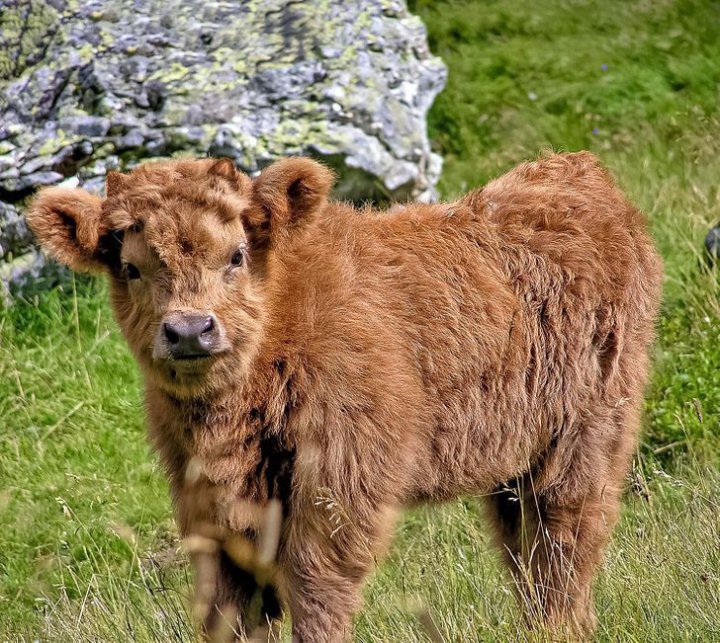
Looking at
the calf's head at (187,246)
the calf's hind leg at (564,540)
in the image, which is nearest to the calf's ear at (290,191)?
the calf's head at (187,246)

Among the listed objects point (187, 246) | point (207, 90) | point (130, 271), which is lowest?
point (207, 90)

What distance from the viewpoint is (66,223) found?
545 centimetres

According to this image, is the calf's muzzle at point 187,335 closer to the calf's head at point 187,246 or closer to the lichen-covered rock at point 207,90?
the calf's head at point 187,246

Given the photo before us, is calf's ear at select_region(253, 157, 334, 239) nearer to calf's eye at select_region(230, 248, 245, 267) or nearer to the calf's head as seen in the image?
the calf's head

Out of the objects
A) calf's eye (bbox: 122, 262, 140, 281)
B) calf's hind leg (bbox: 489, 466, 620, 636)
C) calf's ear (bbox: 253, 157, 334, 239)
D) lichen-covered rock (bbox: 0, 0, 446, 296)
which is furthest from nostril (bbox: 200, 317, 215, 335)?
lichen-covered rock (bbox: 0, 0, 446, 296)

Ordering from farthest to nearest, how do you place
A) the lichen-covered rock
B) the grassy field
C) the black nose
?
1. the lichen-covered rock
2. the grassy field
3. the black nose

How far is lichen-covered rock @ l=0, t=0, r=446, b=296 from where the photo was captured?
8.66 m

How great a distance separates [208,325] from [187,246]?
0.40 meters

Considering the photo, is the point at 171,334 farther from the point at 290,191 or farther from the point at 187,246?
the point at 290,191

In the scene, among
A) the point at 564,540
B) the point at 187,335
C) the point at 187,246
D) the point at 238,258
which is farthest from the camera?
the point at 564,540

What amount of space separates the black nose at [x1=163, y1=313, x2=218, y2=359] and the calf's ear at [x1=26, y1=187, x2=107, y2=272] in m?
0.76

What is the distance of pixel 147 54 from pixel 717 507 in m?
5.46

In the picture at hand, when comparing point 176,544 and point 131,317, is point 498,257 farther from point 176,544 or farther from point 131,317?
point 176,544

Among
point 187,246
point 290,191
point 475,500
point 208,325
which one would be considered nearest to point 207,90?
point 475,500
